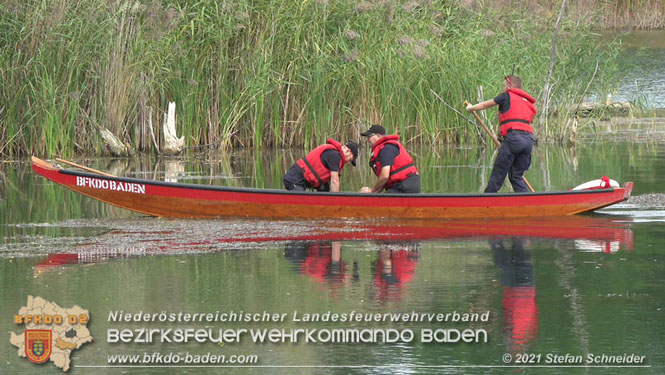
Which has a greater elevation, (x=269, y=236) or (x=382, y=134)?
(x=382, y=134)

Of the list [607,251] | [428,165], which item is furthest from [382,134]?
[428,165]

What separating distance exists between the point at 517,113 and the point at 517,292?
202 inches

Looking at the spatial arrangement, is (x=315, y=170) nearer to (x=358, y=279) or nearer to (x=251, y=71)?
(x=358, y=279)

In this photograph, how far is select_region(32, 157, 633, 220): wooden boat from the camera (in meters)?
13.2

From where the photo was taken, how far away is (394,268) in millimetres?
10227

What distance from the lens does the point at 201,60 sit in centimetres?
2047

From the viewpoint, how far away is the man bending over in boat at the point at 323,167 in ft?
43.2

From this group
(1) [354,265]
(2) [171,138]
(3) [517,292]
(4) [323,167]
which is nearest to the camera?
(3) [517,292]

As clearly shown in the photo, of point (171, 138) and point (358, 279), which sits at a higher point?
point (171, 138)

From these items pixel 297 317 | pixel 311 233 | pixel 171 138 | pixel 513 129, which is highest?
pixel 513 129

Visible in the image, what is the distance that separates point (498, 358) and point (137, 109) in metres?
14.0

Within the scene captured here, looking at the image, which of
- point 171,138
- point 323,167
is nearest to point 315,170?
point 323,167

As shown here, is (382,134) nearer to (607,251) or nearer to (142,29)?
(607,251)

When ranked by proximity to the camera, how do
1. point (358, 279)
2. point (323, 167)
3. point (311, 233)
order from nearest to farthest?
point (358, 279) → point (311, 233) → point (323, 167)
